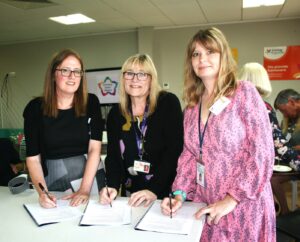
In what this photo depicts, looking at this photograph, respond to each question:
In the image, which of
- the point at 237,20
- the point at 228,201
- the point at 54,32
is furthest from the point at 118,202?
the point at 54,32

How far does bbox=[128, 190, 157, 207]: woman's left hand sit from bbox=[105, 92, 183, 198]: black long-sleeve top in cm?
15

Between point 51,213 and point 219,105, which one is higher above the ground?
point 219,105

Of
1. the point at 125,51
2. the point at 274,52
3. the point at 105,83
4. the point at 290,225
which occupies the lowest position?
the point at 290,225

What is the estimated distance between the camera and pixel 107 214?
4.21 ft

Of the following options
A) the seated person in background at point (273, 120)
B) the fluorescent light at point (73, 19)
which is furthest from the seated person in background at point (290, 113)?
the fluorescent light at point (73, 19)

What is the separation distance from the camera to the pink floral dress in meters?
1.23

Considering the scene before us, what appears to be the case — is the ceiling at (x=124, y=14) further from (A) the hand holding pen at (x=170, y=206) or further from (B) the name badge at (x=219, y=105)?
(A) the hand holding pen at (x=170, y=206)

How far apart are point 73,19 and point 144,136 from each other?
4.25m

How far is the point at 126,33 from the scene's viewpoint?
6.38m

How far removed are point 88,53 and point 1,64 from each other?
2.53m

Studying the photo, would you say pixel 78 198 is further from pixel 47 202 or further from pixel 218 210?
pixel 218 210

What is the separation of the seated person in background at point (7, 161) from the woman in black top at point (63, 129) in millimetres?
1163

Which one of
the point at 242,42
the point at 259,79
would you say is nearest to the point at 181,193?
the point at 259,79

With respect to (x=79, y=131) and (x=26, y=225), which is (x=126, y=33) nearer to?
(x=79, y=131)
